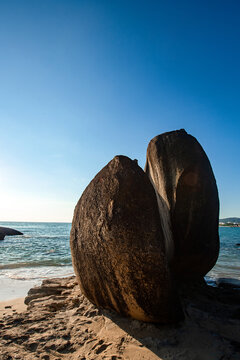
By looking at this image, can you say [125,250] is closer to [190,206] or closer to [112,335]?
[112,335]

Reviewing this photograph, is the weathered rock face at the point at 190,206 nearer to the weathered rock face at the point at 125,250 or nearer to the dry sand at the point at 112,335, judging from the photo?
the dry sand at the point at 112,335

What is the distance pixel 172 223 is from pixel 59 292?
2508 millimetres

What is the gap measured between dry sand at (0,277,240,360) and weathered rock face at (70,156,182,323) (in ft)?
0.59

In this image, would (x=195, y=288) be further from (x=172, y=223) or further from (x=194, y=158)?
(x=194, y=158)

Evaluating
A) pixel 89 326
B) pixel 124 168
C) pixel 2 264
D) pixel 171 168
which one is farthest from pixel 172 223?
pixel 2 264

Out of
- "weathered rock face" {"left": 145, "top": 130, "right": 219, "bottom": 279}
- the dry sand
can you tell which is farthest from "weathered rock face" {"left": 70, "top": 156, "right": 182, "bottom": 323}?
"weathered rock face" {"left": 145, "top": 130, "right": 219, "bottom": 279}

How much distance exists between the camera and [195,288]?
13.9 ft

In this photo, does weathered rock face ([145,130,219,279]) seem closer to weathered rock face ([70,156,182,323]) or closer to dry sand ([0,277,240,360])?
dry sand ([0,277,240,360])

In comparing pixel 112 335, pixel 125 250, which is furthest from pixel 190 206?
pixel 112 335

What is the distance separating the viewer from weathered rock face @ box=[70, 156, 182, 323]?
2.53 m

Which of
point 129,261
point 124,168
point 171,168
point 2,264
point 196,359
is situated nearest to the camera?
point 196,359

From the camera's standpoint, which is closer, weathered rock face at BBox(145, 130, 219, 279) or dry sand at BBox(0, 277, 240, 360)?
dry sand at BBox(0, 277, 240, 360)

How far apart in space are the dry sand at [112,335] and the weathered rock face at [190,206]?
3.37ft

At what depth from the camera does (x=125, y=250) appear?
261 centimetres
